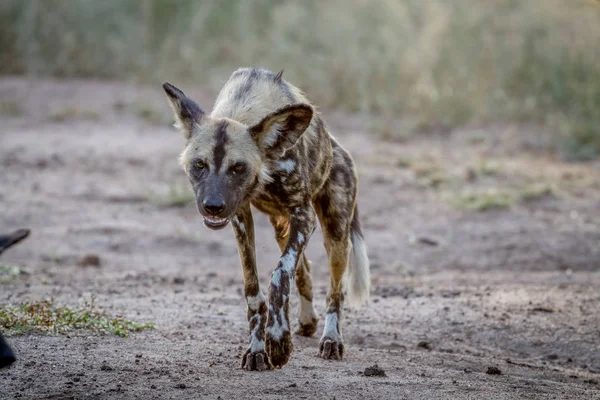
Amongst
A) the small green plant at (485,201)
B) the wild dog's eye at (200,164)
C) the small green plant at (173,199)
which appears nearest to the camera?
the wild dog's eye at (200,164)

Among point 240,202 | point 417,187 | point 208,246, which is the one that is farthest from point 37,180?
point 240,202

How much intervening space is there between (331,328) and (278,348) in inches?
24.9

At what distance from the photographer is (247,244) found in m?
4.46

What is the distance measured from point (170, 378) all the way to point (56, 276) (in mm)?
2768

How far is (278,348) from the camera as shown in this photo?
4051 millimetres

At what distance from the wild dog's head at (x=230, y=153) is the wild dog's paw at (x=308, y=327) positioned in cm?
103

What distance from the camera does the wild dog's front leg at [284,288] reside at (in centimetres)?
405

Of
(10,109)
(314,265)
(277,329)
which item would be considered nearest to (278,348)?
(277,329)

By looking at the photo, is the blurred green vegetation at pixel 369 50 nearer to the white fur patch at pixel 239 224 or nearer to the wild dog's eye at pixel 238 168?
the white fur patch at pixel 239 224

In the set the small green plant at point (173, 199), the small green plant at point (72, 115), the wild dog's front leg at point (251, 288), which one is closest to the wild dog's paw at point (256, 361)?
the wild dog's front leg at point (251, 288)

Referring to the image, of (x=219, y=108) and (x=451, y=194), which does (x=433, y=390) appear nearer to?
(x=219, y=108)

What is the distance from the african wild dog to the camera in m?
4.12

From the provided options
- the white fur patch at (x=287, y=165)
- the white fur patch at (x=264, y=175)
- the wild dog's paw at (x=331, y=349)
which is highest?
the white fur patch at (x=287, y=165)

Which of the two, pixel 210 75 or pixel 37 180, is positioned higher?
pixel 210 75
